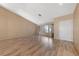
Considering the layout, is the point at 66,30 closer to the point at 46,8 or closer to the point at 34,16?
the point at 46,8

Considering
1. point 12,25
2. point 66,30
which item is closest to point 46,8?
point 66,30

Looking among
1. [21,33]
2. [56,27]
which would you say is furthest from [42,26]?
[56,27]

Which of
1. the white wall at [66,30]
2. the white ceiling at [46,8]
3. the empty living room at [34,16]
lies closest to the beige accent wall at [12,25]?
the empty living room at [34,16]

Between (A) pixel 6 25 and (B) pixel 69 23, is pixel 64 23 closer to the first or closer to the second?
(B) pixel 69 23

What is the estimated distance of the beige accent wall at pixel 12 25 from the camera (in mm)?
7926

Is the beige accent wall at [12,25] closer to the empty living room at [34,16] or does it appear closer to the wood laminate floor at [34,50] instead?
the empty living room at [34,16]

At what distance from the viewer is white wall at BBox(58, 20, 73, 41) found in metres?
7.21

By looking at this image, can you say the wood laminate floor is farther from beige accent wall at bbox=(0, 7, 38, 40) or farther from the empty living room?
beige accent wall at bbox=(0, 7, 38, 40)

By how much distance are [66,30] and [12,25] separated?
4.35 meters

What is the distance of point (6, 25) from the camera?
8273mm

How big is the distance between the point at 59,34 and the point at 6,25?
4038mm

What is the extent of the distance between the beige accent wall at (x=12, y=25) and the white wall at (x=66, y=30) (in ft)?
12.5

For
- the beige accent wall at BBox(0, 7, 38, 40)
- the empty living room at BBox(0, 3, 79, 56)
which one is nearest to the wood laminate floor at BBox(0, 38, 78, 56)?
the empty living room at BBox(0, 3, 79, 56)

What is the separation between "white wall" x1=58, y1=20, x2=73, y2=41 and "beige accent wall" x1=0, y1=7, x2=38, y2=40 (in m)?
3.80
